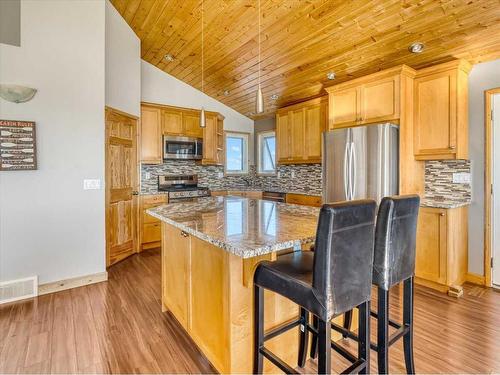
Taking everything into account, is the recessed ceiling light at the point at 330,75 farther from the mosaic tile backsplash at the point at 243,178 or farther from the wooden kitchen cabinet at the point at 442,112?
the mosaic tile backsplash at the point at 243,178

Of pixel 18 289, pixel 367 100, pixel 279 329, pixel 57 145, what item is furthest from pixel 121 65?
pixel 279 329

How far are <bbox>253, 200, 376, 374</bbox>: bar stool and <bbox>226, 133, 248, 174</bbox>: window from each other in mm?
4644

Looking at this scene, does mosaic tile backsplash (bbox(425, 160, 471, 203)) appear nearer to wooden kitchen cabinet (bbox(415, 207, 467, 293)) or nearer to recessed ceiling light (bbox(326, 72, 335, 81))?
wooden kitchen cabinet (bbox(415, 207, 467, 293))

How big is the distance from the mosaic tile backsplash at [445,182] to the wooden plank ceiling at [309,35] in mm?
1151

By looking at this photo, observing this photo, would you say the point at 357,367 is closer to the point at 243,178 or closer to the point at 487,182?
the point at 487,182

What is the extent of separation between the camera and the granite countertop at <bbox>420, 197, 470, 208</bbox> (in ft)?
9.34

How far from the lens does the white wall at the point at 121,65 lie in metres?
3.63

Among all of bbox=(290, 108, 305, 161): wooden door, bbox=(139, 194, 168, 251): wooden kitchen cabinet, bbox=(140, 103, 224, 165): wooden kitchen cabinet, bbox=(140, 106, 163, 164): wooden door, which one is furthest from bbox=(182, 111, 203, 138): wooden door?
bbox=(290, 108, 305, 161): wooden door

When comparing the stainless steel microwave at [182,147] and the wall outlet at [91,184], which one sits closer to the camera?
the wall outlet at [91,184]

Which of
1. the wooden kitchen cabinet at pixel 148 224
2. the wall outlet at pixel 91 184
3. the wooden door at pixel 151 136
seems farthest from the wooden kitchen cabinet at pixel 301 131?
the wall outlet at pixel 91 184

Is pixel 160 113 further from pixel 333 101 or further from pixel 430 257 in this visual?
pixel 430 257

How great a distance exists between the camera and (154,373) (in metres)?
1.73

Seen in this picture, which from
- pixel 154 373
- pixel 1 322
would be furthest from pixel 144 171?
pixel 154 373

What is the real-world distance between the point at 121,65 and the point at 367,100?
3.39 meters
